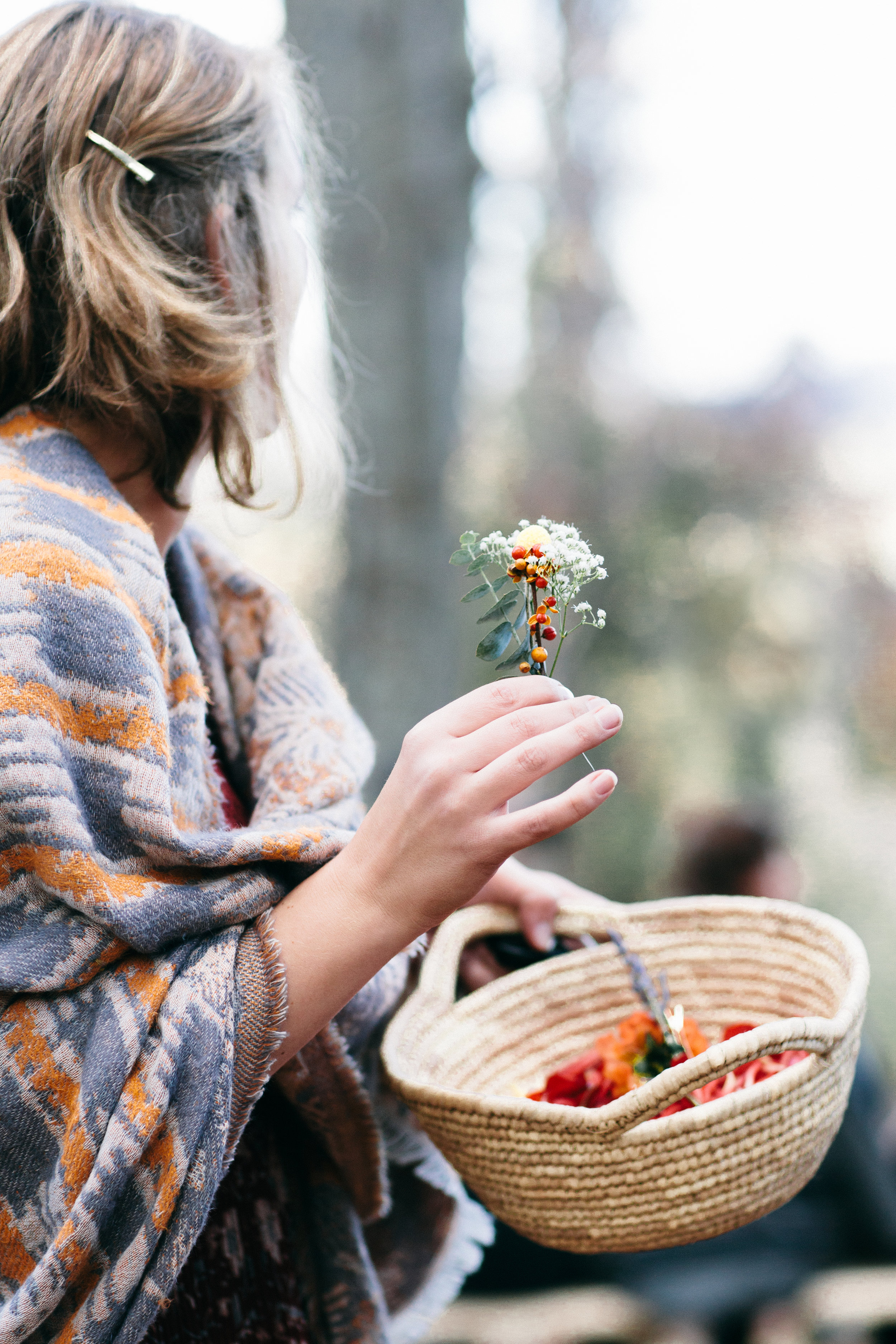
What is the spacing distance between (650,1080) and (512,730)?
0.32 metres

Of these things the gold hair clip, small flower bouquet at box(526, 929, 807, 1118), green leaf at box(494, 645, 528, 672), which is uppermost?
the gold hair clip

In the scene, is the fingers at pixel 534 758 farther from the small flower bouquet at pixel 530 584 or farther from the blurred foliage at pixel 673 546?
the blurred foliage at pixel 673 546

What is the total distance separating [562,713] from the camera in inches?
27.4

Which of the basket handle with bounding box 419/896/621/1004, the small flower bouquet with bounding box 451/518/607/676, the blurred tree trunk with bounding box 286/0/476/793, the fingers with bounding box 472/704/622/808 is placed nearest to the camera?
the fingers with bounding box 472/704/622/808

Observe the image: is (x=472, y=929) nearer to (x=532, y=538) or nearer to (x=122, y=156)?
(x=532, y=538)

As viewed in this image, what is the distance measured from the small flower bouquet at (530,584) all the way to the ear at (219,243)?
324mm

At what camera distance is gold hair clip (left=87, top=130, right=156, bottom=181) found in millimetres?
806

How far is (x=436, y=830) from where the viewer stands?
691 millimetres

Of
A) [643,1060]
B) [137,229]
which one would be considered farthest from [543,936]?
[137,229]

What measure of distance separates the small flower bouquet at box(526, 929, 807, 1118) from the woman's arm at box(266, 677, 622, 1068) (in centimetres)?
34

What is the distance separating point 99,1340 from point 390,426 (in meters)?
2.49

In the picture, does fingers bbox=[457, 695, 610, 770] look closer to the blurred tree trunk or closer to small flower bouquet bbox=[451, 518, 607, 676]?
small flower bouquet bbox=[451, 518, 607, 676]

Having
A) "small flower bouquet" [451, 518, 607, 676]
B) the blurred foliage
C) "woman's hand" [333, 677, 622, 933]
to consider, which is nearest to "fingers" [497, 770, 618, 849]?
"woman's hand" [333, 677, 622, 933]

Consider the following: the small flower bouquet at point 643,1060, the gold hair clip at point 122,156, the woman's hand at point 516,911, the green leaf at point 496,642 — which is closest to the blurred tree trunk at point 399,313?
the woman's hand at point 516,911
